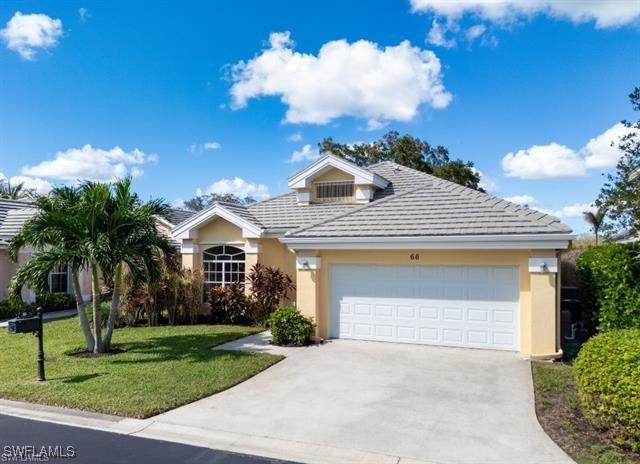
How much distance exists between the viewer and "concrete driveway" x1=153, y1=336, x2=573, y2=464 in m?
6.29

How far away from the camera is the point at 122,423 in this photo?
7082 mm

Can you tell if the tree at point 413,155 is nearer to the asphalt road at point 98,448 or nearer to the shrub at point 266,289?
the shrub at point 266,289

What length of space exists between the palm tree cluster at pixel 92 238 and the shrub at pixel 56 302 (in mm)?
9647

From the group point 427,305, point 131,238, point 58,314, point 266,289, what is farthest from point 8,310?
point 427,305

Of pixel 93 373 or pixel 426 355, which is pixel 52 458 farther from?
pixel 426 355

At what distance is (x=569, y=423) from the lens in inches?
274

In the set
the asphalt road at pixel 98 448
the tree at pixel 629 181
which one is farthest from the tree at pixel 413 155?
the asphalt road at pixel 98 448

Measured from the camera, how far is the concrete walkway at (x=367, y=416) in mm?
6164

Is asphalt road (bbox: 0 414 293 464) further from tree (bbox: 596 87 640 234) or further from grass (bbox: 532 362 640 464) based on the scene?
tree (bbox: 596 87 640 234)

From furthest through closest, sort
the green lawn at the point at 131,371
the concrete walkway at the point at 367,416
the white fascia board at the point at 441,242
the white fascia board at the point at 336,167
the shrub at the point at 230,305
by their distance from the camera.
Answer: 1. the white fascia board at the point at 336,167
2. the shrub at the point at 230,305
3. the white fascia board at the point at 441,242
4. the green lawn at the point at 131,371
5. the concrete walkway at the point at 367,416

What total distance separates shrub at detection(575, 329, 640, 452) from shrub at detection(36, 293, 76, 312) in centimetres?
2065

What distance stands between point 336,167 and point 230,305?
6.72 meters

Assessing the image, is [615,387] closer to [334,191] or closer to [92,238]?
[92,238]

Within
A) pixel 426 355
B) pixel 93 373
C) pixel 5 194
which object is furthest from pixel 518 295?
pixel 5 194
